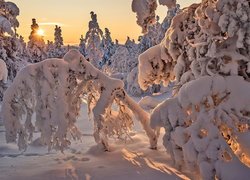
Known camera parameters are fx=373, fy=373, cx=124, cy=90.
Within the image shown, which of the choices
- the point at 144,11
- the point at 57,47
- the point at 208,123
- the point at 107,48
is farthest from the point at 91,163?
the point at 57,47

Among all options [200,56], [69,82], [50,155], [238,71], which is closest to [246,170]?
[238,71]

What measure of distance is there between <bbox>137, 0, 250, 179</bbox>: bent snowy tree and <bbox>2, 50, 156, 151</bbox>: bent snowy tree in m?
1.98

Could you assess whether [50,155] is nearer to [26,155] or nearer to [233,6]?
[26,155]

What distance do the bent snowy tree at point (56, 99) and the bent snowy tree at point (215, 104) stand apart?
198 cm

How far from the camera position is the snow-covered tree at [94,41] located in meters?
57.5

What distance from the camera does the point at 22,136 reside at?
8.24m

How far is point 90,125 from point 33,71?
6.81 metres

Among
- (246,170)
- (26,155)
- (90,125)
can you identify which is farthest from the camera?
(90,125)

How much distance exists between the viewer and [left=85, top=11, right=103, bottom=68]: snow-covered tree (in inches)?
A: 2263

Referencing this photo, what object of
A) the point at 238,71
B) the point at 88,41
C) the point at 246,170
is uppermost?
the point at 88,41

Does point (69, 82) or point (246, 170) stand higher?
point (69, 82)

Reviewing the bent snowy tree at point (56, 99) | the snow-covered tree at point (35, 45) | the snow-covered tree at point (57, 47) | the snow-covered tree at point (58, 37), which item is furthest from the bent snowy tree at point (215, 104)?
the snow-covered tree at point (58, 37)

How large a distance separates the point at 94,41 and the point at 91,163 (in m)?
51.9

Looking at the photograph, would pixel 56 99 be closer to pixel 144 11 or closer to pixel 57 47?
pixel 144 11
